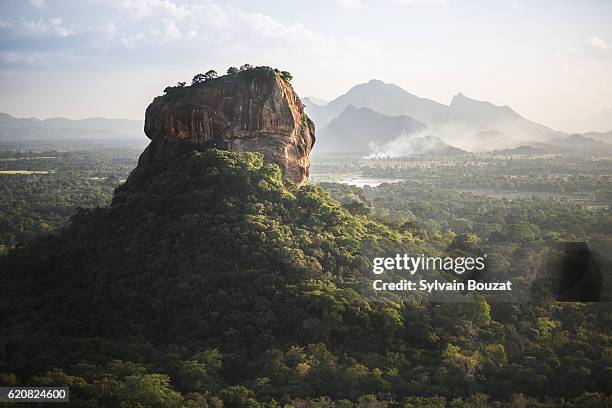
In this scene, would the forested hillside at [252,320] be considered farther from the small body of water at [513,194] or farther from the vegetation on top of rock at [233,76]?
the small body of water at [513,194]

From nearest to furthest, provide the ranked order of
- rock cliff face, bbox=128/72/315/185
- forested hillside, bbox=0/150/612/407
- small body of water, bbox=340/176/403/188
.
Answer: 1. forested hillside, bbox=0/150/612/407
2. rock cliff face, bbox=128/72/315/185
3. small body of water, bbox=340/176/403/188

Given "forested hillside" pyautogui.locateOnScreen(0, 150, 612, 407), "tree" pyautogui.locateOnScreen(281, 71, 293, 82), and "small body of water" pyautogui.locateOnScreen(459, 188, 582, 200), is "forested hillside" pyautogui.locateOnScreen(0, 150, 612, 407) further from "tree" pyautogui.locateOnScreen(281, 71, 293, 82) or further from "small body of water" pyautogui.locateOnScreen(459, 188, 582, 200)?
"small body of water" pyautogui.locateOnScreen(459, 188, 582, 200)

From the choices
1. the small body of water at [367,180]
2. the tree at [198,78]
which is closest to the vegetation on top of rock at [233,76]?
the tree at [198,78]

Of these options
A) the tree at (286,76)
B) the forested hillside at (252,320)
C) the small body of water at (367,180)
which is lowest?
the forested hillside at (252,320)

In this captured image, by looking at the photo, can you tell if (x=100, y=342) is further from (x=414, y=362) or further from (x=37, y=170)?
(x=37, y=170)

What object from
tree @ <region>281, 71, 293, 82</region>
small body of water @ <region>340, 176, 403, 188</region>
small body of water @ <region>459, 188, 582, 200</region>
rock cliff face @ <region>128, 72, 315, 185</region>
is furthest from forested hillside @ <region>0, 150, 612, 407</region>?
small body of water @ <region>340, 176, 403, 188</region>

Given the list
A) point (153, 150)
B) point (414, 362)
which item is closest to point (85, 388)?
point (414, 362)

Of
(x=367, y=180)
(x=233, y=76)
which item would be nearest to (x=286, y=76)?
(x=233, y=76)

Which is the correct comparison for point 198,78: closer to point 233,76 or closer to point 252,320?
point 233,76
